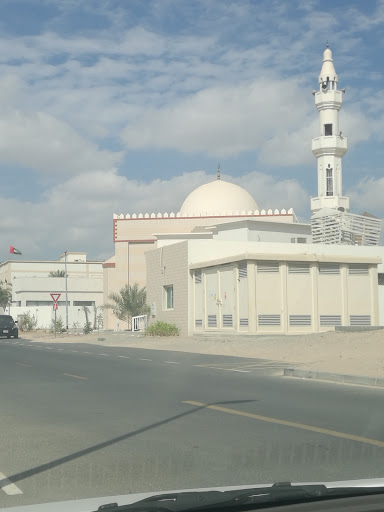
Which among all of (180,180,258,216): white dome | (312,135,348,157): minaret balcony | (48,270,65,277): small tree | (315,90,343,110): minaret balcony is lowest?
(48,270,65,277): small tree

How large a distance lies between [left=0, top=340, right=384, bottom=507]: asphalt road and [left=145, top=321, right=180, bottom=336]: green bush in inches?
906

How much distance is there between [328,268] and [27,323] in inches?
1318

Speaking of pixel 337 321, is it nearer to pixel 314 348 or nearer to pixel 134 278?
pixel 314 348

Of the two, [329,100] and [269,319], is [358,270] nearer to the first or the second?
[269,319]

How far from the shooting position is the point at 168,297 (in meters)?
43.9

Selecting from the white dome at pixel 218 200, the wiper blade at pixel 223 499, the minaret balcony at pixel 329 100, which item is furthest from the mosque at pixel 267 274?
the wiper blade at pixel 223 499

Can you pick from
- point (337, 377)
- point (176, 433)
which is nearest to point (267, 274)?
point (337, 377)

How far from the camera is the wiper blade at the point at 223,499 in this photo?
12.1 feet

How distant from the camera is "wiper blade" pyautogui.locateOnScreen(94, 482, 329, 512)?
368 centimetres

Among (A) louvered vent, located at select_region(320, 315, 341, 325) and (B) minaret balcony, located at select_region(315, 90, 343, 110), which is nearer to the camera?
(A) louvered vent, located at select_region(320, 315, 341, 325)

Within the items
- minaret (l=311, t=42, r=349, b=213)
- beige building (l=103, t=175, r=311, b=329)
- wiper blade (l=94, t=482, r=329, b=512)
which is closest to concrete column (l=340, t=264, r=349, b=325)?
beige building (l=103, t=175, r=311, b=329)

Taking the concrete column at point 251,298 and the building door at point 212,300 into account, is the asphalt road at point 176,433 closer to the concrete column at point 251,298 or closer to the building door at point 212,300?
the concrete column at point 251,298

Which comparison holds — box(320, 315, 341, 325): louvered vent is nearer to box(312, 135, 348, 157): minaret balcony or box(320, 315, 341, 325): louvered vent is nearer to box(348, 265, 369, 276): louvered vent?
box(348, 265, 369, 276): louvered vent

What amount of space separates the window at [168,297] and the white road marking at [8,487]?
36.6 m
